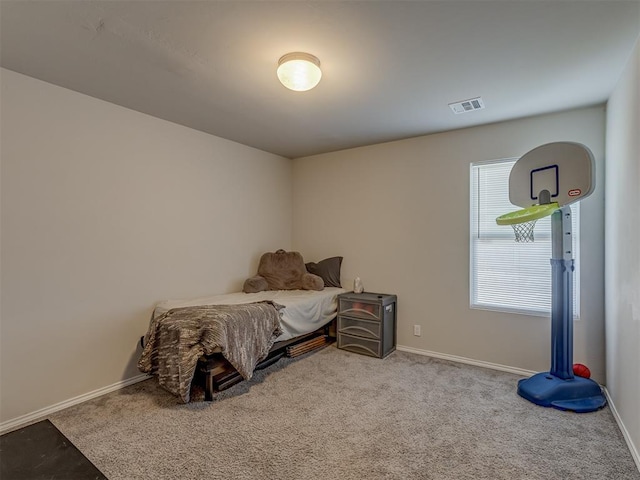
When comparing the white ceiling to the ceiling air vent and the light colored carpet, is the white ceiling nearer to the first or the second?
the ceiling air vent

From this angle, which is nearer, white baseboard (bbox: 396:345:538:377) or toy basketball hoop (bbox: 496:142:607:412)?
toy basketball hoop (bbox: 496:142:607:412)

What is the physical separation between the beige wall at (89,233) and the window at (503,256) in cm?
281

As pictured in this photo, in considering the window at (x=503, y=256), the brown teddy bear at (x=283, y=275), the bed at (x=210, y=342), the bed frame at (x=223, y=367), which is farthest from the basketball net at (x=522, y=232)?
the bed frame at (x=223, y=367)

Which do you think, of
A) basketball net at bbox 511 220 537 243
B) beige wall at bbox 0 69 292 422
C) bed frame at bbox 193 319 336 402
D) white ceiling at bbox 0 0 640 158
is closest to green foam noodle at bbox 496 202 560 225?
basketball net at bbox 511 220 537 243

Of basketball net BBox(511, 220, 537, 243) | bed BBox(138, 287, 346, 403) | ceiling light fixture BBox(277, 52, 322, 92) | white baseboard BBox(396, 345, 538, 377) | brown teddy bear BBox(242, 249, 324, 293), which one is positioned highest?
ceiling light fixture BBox(277, 52, 322, 92)

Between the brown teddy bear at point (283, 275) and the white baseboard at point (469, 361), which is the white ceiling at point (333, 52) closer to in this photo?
the brown teddy bear at point (283, 275)

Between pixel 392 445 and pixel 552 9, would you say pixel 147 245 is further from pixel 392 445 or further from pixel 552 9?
pixel 552 9

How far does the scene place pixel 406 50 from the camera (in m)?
2.03

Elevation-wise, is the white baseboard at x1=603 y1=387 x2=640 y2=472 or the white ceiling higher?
the white ceiling

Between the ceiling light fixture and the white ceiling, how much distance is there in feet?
0.16

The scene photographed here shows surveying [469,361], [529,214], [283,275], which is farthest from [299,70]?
[469,361]

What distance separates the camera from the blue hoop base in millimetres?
2418

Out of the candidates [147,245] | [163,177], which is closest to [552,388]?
[147,245]

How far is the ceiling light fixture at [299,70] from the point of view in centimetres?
204
